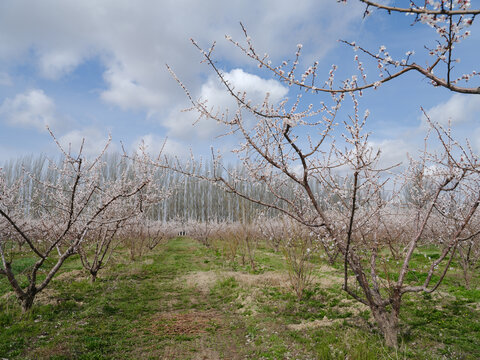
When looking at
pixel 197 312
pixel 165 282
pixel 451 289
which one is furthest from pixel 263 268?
pixel 451 289

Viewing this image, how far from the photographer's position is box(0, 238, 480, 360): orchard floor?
4.76 meters

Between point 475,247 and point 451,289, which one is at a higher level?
point 475,247

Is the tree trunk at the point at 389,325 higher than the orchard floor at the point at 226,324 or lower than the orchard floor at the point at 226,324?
higher

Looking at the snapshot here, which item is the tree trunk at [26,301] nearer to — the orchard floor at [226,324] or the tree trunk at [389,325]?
the orchard floor at [226,324]

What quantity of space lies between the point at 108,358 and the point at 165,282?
19.7 feet

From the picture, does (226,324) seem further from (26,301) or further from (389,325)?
(26,301)

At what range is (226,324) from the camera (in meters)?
6.42

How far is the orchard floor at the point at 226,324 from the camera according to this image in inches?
187

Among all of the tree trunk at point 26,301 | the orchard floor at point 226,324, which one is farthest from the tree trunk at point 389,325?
the tree trunk at point 26,301

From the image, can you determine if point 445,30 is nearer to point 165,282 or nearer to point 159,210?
point 165,282

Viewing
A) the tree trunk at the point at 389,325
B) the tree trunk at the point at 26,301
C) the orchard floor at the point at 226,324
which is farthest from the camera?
the tree trunk at the point at 26,301

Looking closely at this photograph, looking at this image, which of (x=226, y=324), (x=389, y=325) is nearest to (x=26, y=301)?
(x=226, y=324)

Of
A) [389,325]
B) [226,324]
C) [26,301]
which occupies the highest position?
[389,325]

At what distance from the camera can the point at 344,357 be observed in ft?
13.9
